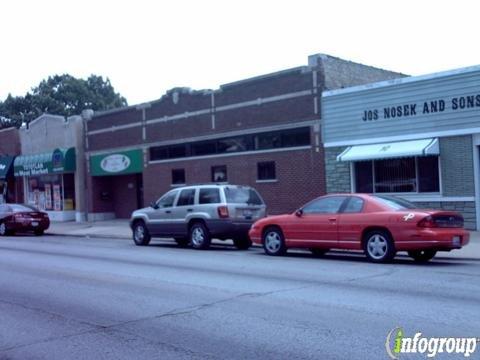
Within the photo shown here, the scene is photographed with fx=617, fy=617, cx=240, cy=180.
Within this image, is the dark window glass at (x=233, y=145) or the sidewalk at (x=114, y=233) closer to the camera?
the sidewalk at (x=114, y=233)

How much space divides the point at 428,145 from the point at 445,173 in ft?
3.35

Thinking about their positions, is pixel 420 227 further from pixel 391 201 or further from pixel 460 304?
pixel 460 304

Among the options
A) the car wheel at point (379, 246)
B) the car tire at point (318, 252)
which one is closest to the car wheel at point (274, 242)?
the car tire at point (318, 252)

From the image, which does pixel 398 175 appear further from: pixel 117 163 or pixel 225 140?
pixel 117 163

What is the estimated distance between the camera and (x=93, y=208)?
32.4 metres

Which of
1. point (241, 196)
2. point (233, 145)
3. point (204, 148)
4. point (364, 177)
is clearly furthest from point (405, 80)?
point (204, 148)

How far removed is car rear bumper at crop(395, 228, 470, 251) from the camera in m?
12.2

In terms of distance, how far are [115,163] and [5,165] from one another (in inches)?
414

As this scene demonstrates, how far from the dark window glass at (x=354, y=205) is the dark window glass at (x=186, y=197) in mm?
5268

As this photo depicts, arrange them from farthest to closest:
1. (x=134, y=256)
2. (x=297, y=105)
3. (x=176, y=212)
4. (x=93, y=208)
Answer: (x=93, y=208), (x=297, y=105), (x=176, y=212), (x=134, y=256)

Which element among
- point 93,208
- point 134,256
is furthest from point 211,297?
point 93,208

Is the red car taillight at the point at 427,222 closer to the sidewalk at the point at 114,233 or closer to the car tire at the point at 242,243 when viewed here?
the sidewalk at the point at 114,233

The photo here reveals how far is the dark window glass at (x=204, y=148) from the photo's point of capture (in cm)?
2612

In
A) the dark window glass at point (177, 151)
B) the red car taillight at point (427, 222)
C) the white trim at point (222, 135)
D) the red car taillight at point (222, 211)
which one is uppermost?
the white trim at point (222, 135)
